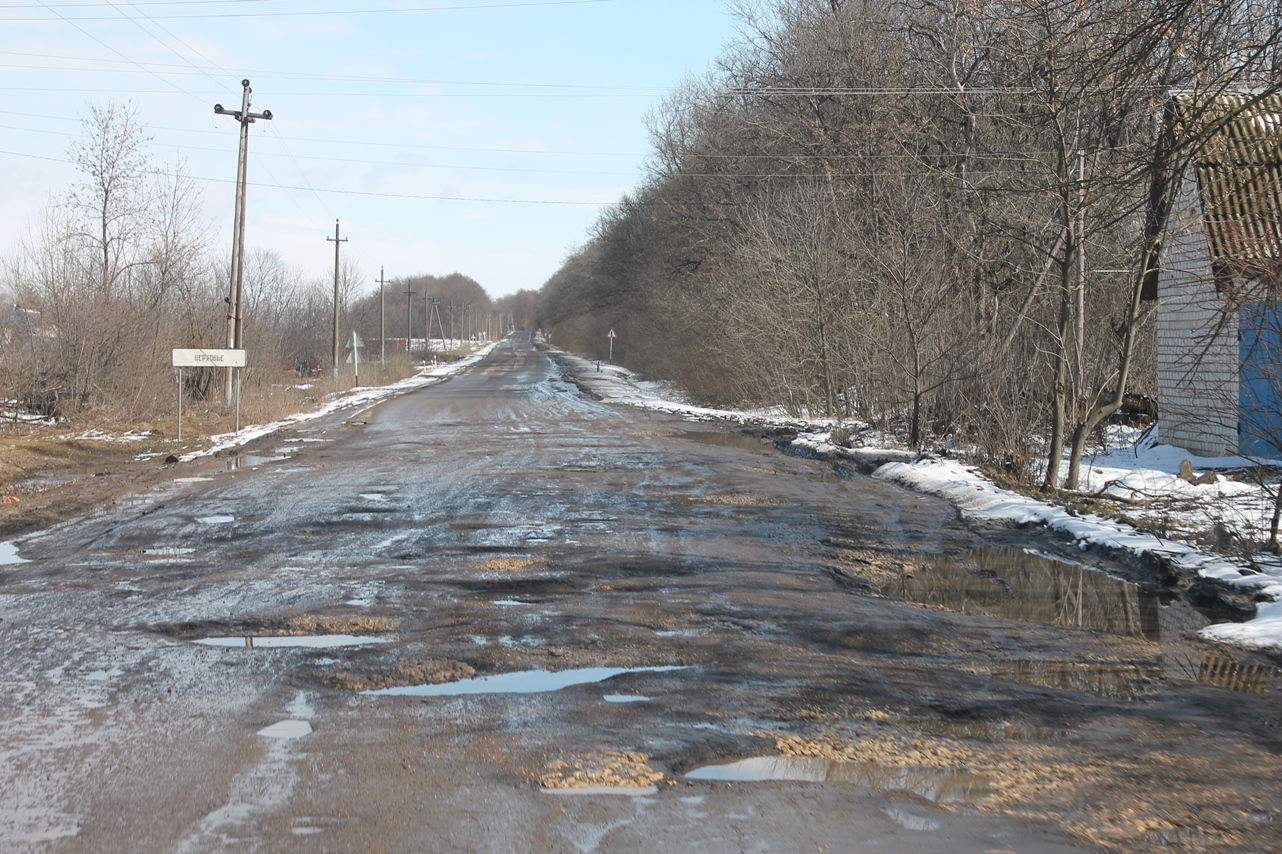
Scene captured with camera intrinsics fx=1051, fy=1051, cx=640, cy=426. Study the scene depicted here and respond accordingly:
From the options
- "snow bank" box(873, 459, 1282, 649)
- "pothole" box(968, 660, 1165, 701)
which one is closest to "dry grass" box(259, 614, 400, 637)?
"pothole" box(968, 660, 1165, 701)

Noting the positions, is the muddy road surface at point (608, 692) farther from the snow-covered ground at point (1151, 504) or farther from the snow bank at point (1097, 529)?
the snow-covered ground at point (1151, 504)

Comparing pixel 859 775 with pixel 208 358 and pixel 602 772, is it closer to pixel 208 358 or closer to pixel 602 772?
pixel 602 772

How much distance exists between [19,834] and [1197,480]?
48.9 ft

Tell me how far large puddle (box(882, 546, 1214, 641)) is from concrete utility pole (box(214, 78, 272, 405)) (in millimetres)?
21241

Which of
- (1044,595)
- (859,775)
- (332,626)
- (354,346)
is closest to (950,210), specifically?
(1044,595)

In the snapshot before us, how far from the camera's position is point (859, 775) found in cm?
457

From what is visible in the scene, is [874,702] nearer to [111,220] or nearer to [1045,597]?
[1045,597]

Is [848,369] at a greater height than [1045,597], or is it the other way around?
[848,369]

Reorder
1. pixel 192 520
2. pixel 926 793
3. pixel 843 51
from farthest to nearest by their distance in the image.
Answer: pixel 843 51 < pixel 192 520 < pixel 926 793

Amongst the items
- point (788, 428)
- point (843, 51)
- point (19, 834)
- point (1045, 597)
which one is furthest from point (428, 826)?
point (843, 51)

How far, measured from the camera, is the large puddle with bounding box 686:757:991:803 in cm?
443

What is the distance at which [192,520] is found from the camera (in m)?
11.4

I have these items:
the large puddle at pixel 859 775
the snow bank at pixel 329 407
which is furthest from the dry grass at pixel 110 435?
the large puddle at pixel 859 775

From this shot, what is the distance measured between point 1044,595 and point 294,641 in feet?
18.8
